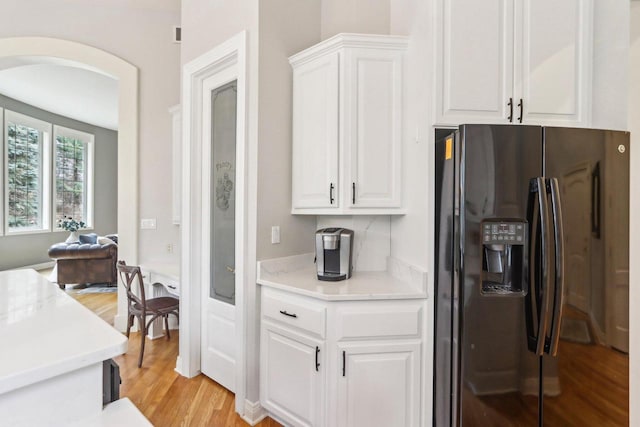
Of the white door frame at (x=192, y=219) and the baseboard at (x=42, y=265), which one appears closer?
the white door frame at (x=192, y=219)

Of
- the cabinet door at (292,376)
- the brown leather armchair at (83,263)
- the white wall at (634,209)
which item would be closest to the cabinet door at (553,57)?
the white wall at (634,209)

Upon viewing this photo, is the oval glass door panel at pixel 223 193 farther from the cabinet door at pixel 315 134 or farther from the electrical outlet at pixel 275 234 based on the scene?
the cabinet door at pixel 315 134

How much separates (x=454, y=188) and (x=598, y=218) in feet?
2.26

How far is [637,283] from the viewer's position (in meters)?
1.85

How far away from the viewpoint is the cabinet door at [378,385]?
1758mm

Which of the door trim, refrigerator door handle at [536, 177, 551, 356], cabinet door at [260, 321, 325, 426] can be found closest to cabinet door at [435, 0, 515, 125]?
refrigerator door handle at [536, 177, 551, 356]

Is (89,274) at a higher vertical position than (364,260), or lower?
lower

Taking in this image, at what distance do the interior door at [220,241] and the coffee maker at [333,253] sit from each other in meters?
0.74

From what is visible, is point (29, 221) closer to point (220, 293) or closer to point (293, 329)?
point (220, 293)

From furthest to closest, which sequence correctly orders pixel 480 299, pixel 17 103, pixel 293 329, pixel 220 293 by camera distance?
pixel 17 103 → pixel 220 293 → pixel 293 329 → pixel 480 299

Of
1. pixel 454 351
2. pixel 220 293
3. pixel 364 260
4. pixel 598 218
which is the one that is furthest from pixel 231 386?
pixel 598 218

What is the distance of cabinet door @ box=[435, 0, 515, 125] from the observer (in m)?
1.73

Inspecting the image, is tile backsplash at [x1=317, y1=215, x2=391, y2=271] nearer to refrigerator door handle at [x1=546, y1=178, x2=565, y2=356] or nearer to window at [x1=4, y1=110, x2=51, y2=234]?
refrigerator door handle at [x1=546, y1=178, x2=565, y2=356]

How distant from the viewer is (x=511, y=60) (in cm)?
175
